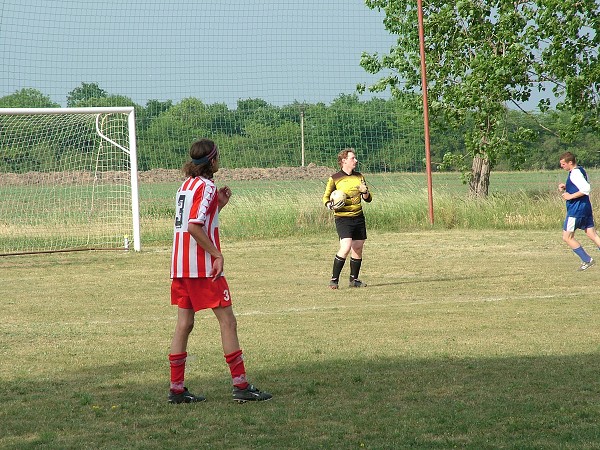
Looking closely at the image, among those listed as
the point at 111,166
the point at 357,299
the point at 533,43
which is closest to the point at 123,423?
the point at 357,299

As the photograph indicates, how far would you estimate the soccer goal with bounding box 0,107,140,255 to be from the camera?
65.4 ft

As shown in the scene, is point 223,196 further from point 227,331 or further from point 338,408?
point 338,408

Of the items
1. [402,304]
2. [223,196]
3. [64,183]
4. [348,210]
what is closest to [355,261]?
[348,210]

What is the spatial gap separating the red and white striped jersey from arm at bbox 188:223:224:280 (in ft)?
0.13

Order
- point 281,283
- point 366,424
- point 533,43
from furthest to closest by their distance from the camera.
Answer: point 533,43 < point 281,283 < point 366,424

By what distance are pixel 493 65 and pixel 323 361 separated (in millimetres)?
19521

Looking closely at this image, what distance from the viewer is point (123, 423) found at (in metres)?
6.09

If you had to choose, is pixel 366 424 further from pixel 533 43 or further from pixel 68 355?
pixel 533 43

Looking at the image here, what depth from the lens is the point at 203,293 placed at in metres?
6.67

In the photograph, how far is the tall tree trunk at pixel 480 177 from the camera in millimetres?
27438

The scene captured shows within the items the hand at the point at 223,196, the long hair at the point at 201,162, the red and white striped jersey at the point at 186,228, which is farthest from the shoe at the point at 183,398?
the long hair at the point at 201,162

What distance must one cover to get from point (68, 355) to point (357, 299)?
4.53 meters

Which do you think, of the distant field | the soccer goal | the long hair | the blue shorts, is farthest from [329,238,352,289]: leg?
the distant field

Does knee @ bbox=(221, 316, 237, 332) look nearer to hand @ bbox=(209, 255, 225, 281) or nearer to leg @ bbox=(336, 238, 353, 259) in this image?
hand @ bbox=(209, 255, 225, 281)
